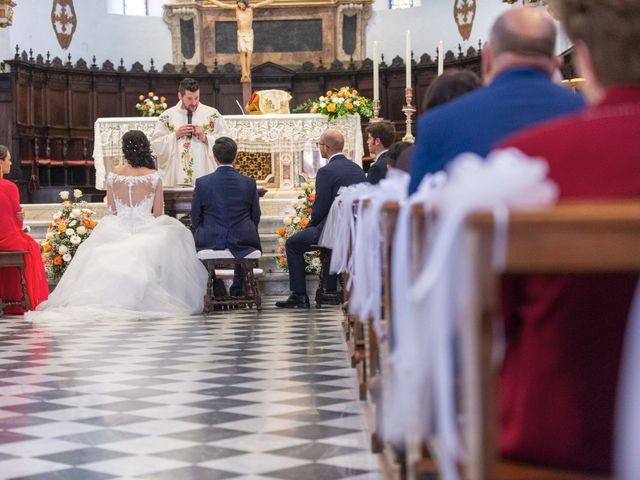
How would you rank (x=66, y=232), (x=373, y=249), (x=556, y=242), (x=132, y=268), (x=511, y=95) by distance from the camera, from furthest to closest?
1. (x=66, y=232)
2. (x=132, y=268)
3. (x=373, y=249)
4. (x=511, y=95)
5. (x=556, y=242)

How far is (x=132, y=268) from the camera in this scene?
9.81m

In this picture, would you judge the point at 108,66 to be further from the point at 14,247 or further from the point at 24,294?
the point at 24,294

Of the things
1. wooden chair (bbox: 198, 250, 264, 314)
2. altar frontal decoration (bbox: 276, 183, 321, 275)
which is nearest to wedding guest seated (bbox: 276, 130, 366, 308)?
wooden chair (bbox: 198, 250, 264, 314)

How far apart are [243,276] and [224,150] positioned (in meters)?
1.23

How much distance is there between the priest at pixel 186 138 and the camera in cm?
1267

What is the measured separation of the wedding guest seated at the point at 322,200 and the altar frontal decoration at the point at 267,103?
5.38 m

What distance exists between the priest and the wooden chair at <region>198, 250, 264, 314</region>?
102 inches

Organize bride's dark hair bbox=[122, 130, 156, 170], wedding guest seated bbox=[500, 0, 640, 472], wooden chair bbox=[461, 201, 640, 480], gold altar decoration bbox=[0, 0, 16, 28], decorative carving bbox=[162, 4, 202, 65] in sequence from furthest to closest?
decorative carving bbox=[162, 4, 202, 65]
gold altar decoration bbox=[0, 0, 16, 28]
bride's dark hair bbox=[122, 130, 156, 170]
wedding guest seated bbox=[500, 0, 640, 472]
wooden chair bbox=[461, 201, 640, 480]

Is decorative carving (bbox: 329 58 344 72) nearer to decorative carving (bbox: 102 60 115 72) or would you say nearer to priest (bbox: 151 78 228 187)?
decorative carving (bbox: 102 60 115 72)

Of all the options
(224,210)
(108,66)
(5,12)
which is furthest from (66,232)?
(108,66)

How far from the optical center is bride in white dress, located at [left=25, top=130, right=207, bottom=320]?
978cm

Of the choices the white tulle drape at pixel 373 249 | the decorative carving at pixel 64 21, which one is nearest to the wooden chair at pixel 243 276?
the white tulle drape at pixel 373 249

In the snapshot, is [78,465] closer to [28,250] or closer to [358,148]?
[28,250]

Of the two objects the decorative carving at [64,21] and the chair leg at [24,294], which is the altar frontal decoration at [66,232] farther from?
the decorative carving at [64,21]
